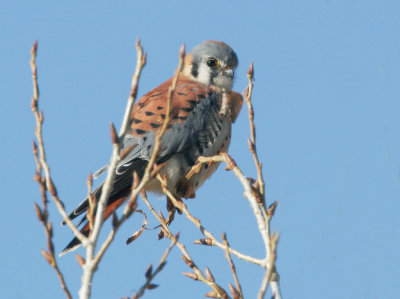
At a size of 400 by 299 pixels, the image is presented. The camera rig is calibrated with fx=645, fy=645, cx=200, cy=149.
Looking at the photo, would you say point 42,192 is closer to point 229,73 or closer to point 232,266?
point 232,266

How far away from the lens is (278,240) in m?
1.71

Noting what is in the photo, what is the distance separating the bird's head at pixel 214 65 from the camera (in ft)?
18.1

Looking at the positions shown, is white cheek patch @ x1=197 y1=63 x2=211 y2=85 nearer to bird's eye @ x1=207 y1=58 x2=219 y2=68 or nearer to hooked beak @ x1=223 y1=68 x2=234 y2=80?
bird's eye @ x1=207 y1=58 x2=219 y2=68

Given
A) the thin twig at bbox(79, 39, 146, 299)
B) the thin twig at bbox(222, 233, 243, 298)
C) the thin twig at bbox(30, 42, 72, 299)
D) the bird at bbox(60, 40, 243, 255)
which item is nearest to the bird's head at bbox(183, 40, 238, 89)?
the bird at bbox(60, 40, 243, 255)

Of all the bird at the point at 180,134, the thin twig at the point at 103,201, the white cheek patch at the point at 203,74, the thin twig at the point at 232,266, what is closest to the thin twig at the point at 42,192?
Result: the thin twig at the point at 103,201

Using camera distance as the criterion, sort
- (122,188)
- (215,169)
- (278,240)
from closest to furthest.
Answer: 1. (278,240)
2. (122,188)
3. (215,169)

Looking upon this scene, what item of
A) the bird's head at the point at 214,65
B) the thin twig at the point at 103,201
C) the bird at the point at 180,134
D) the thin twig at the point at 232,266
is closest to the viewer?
the thin twig at the point at 103,201

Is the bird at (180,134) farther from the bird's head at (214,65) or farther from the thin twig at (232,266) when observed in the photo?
the thin twig at (232,266)

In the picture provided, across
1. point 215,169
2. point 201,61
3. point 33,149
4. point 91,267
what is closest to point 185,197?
point 215,169

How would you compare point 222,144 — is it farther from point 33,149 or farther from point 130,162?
point 33,149

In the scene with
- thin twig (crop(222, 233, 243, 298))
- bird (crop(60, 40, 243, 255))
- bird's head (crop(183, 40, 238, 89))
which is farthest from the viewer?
bird's head (crop(183, 40, 238, 89))

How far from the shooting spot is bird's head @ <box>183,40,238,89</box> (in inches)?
218

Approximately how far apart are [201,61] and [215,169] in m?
1.11

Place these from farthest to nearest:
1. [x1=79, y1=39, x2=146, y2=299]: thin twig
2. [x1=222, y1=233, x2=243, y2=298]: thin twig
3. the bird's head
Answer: the bird's head
[x1=222, y1=233, x2=243, y2=298]: thin twig
[x1=79, y1=39, x2=146, y2=299]: thin twig
